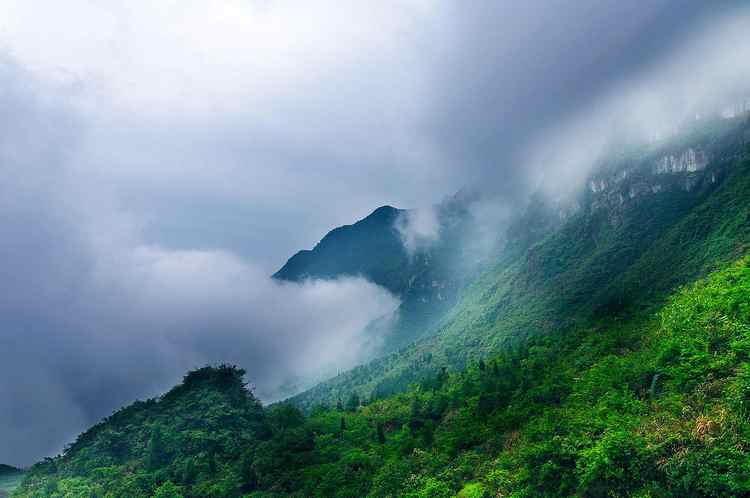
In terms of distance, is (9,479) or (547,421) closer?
(547,421)

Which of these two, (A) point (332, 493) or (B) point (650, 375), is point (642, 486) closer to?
(B) point (650, 375)

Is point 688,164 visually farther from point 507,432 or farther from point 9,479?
point 9,479

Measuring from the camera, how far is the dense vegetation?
37406mm

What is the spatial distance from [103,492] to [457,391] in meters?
60.3

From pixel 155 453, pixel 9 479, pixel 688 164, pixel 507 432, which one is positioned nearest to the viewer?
pixel 507 432

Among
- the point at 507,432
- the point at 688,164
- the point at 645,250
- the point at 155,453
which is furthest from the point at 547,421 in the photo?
the point at 688,164

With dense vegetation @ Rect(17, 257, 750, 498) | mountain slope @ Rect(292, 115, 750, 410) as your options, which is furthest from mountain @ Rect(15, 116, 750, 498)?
mountain slope @ Rect(292, 115, 750, 410)

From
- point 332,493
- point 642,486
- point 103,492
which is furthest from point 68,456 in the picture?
point 642,486

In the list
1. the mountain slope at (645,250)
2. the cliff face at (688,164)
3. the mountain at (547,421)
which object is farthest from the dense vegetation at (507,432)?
the cliff face at (688,164)

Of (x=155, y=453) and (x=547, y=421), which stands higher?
(x=155, y=453)

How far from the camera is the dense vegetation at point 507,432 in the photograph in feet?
123

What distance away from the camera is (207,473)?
74.8 meters

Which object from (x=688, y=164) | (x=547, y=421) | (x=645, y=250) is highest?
(x=688, y=164)

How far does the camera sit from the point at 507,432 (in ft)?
197
